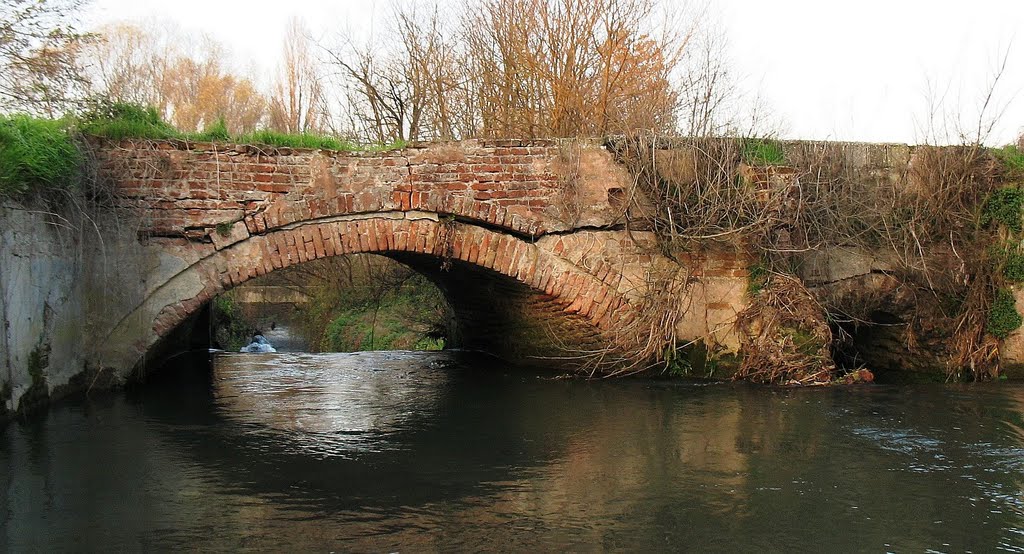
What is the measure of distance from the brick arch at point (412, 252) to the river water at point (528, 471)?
30.9 inches

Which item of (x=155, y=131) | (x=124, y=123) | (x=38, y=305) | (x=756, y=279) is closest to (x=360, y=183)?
(x=155, y=131)

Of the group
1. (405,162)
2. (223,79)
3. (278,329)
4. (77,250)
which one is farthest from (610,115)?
(223,79)

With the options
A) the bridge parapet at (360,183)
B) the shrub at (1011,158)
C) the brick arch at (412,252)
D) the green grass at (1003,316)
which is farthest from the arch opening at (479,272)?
the shrub at (1011,158)

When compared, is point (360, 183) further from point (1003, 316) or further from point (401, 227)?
point (1003, 316)

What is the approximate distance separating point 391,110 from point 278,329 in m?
6.78

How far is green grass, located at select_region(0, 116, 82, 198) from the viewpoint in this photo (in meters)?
5.57

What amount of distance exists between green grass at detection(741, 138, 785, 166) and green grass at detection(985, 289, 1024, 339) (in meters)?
2.65

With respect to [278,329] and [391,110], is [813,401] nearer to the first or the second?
[391,110]

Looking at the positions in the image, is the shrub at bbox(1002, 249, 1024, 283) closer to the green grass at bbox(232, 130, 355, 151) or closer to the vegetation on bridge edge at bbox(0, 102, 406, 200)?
the vegetation on bridge edge at bbox(0, 102, 406, 200)

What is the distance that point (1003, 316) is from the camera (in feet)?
26.9

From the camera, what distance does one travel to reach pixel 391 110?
13.6m

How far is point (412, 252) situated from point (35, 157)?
3.04 m

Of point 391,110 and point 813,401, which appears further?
point 391,110

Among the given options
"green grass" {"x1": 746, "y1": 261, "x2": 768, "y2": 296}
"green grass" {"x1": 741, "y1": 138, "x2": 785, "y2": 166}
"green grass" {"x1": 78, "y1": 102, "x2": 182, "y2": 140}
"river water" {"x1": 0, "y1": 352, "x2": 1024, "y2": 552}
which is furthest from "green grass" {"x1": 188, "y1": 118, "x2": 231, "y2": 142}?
"green grass" {"x1": 746, "y1": 261, "x2": 768, "y2": 296}
